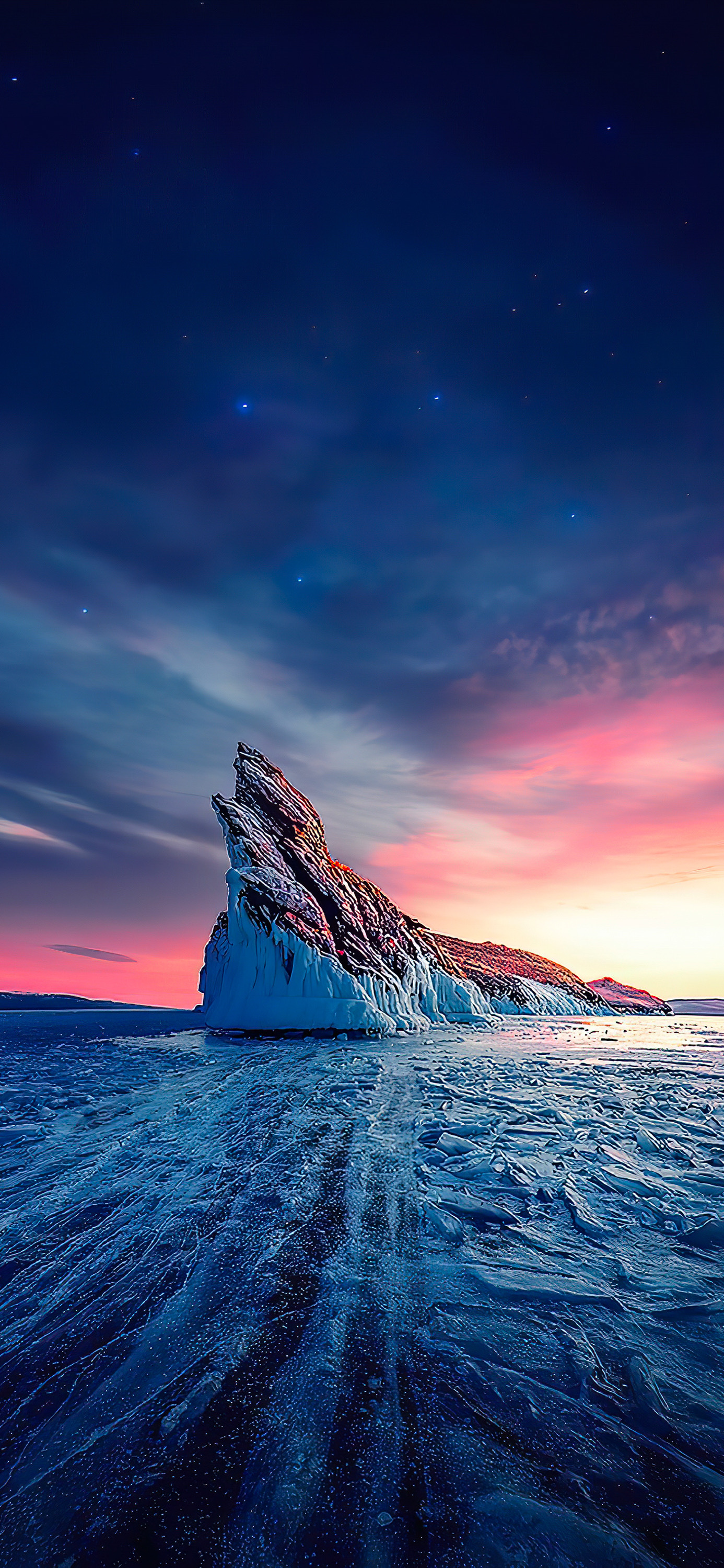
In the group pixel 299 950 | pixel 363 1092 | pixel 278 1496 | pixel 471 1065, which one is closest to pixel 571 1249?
pixel 278 1496

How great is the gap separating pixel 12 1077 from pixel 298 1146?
8619mm

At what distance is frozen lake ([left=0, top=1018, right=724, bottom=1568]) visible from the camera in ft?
5.56

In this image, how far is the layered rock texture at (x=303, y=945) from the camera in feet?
73.1

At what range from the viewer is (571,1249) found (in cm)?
361

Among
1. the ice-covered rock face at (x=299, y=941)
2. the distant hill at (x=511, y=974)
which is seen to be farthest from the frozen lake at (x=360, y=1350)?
the distant hill at (x=511, y=974)

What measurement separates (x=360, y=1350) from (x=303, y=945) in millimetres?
20310

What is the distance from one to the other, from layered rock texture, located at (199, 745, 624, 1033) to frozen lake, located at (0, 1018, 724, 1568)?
16.3 metres

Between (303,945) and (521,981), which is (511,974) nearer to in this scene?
(521,981)

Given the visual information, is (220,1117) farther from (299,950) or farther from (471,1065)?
(299,950)

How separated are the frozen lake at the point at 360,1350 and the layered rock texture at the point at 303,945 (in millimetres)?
16329

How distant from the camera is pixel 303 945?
2231 centimetres

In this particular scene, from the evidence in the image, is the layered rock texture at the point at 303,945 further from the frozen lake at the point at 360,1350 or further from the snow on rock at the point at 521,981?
the frozen lake at the point at 360,1350

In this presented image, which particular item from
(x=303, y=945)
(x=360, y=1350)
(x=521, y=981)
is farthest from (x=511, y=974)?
(x=360, y=1350)

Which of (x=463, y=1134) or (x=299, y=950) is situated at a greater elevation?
(x=299, y=950)
